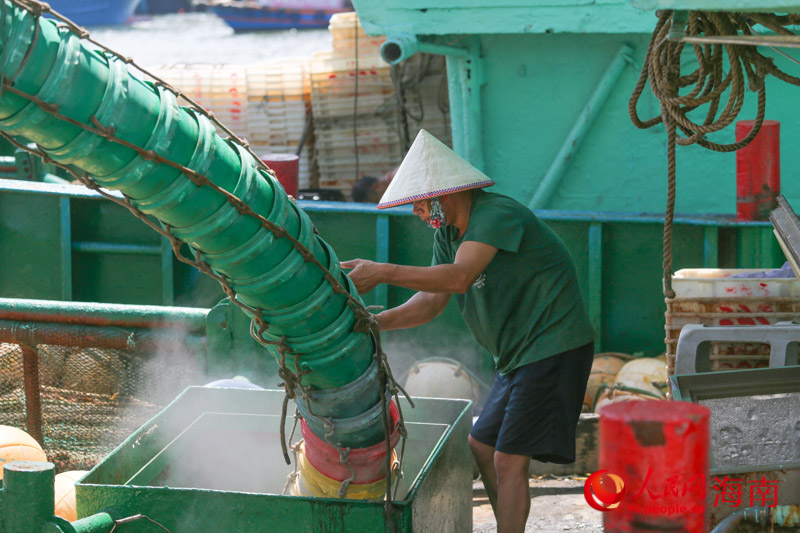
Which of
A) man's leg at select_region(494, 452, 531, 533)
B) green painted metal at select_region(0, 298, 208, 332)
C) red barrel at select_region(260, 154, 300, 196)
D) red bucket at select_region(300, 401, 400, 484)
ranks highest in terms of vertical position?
red barrel at select_region(260, 154, 300, 196)

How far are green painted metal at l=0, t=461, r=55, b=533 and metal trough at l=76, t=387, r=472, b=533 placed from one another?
42 centimetres

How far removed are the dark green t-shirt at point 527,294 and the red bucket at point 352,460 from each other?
0.67 metres

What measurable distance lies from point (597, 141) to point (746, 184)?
152 cm

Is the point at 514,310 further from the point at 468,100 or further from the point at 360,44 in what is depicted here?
the point at 360,44

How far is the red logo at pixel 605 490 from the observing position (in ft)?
4.98

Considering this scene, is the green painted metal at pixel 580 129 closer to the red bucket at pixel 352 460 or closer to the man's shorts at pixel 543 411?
the man's shorts at pixel 543 411

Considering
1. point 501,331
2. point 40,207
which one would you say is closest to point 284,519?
point 501,331

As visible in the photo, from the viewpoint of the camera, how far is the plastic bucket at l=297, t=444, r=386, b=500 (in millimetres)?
3539

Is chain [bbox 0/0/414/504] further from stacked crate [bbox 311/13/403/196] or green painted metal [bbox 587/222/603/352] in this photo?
stacked crate [bbox 311/13/403/196]

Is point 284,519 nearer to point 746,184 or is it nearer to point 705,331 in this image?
point 705,331

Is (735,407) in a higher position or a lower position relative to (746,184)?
lower

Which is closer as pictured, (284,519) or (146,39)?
(284,519)

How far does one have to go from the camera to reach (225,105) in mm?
10023

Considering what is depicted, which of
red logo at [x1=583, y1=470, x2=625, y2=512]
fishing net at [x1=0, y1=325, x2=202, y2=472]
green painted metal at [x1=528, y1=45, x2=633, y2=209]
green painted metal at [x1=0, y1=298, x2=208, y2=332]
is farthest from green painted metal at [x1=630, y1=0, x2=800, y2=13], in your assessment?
green painted metal at [x1=528, y1=45, x2=633, y2=209]
